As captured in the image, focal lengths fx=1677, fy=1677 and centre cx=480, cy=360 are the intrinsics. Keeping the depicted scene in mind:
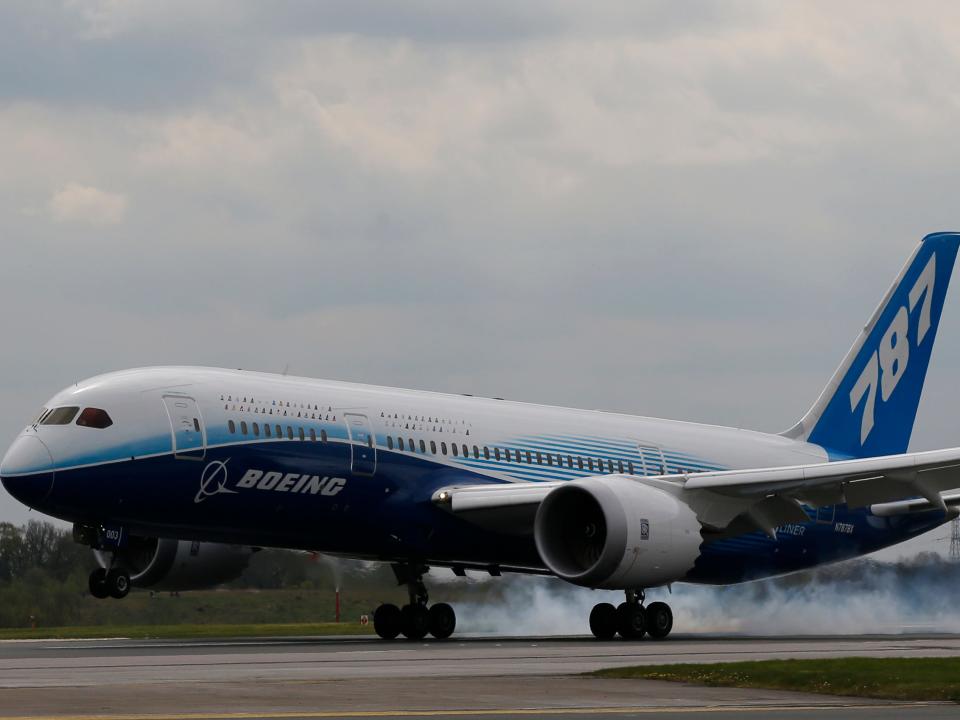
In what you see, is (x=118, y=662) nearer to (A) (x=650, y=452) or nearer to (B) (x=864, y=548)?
(A) (x=650, y=452)

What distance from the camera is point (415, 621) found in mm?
32188

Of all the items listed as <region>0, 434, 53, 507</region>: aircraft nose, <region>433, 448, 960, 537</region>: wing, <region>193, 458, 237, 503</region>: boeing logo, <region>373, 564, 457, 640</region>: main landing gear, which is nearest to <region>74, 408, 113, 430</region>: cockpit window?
<region>0, 434, 53, 507</region>: aircraft nose

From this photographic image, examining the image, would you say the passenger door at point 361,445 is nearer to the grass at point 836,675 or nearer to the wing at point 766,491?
the wing at point 766,491

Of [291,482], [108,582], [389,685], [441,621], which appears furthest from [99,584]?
[389,685]

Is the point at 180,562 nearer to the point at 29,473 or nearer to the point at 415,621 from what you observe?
the point at 415,621

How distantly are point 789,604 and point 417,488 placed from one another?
35.0ft

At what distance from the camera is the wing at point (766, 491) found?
30.5 metres

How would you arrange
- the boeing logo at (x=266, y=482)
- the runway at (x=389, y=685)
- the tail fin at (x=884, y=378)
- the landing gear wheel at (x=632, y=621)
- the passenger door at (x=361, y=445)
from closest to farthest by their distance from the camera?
1. the runway at (x=389, y=685)
2. the boeing logo at (x=266, y=482)
3. the passenger door at (x=361, y=445)
4. the landing gear wheel at (x=632, y=621)
5. the tail fin at (x=884, y=378)

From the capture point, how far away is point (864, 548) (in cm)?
3803

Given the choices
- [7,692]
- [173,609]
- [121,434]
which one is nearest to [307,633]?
[173,609]

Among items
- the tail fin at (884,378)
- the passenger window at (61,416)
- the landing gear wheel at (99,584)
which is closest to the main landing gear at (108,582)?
the landing gear wheel at (99,584)

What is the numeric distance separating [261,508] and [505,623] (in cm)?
867

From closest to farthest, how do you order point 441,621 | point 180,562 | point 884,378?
point 441,621, point 180,562, point 884,378

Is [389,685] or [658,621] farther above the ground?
[658,621]
